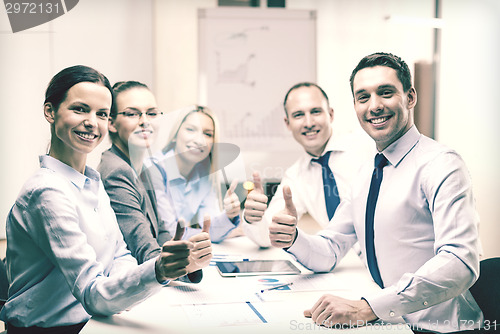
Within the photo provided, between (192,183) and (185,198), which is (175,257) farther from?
(192,183)

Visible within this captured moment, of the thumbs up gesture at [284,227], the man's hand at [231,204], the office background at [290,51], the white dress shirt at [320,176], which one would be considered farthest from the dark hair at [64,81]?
the white dress shirt at [320,176]

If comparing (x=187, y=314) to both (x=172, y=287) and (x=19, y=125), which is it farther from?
(x=19, y=125)

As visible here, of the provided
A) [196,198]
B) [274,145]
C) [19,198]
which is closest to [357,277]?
[196,198]

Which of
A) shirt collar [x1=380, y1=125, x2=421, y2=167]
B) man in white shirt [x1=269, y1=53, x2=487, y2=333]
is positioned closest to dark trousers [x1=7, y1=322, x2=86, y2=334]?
man in white shirt [x1=269, y1=53, x2=487, y2=333]

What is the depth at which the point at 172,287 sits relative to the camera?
143cm

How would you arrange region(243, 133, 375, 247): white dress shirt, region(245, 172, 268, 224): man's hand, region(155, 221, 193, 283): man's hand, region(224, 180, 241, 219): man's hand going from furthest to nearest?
region(243, 133, 375, 247): white dress shirt → region(224, 180, 241, 219): man's hand → region(245, 172, 268, 224): man's hand → region(155, 221, 193, 283): man's hand

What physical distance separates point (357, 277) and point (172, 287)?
0.61m

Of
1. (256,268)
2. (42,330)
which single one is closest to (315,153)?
(256,268)

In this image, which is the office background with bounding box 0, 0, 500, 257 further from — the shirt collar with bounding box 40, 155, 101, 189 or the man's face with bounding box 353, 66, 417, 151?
the man's face with bounding box 353, 66, 417, 151

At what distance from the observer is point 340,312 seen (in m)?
1.08

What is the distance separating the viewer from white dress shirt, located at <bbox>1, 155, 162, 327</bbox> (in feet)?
3.50

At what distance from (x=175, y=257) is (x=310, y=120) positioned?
4.67 feet

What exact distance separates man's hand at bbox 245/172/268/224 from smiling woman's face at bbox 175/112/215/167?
0.59 metres

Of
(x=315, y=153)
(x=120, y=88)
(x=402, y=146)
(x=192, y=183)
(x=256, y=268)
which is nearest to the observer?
(x=402, y=146)
